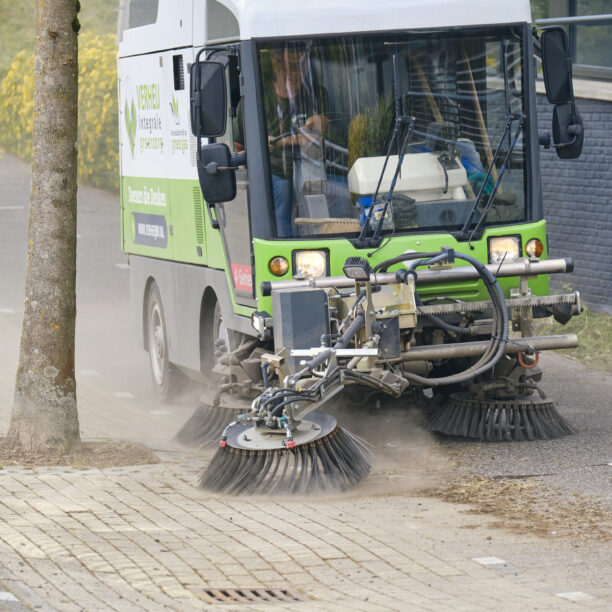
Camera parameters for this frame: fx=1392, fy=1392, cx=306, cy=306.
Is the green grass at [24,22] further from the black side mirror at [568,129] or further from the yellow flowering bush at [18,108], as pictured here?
the black side mirror at [568,129]

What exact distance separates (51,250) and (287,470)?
89.2 inches

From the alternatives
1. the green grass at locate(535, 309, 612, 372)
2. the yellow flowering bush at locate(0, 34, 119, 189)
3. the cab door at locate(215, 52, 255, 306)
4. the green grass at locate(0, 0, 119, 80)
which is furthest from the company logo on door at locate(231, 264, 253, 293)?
the green grass at locate(0, 0, 119, 80)

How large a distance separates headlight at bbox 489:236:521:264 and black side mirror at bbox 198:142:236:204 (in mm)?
1732

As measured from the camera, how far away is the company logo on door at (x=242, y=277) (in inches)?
361

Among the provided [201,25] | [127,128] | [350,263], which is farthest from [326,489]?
[127,128]

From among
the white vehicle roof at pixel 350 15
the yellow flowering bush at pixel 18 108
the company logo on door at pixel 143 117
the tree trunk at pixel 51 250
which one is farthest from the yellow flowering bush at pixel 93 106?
the white vehicle roof at pixel 350 15

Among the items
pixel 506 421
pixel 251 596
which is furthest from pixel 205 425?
pixel 251 596

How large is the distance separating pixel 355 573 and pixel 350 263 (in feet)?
7.97

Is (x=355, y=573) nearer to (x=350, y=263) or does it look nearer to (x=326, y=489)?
(x=326, y=489)

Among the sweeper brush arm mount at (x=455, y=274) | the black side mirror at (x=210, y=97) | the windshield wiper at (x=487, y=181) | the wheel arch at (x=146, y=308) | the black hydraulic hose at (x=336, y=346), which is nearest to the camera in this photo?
the black hydraulic hose at (x=336, y=346)

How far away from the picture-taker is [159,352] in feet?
41.0

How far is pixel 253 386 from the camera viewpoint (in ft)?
30.6

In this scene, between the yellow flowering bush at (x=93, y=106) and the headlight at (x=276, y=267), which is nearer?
the headlight at (x=276, y=267)

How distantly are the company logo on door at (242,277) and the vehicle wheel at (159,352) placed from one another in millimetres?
2404
